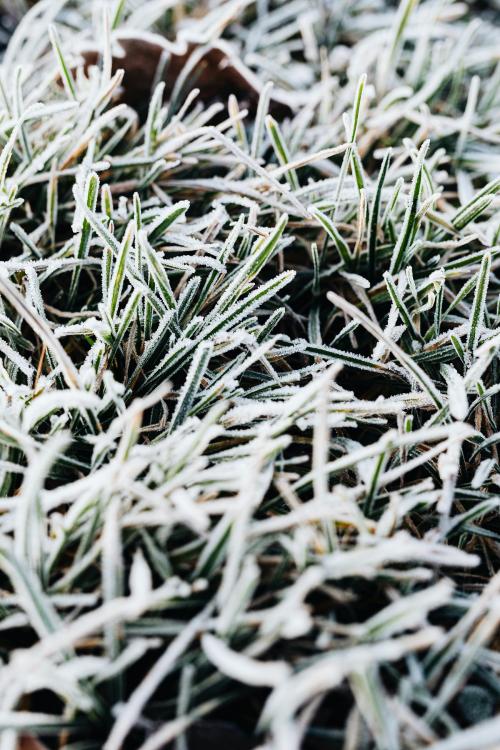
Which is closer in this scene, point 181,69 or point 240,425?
point 240,425

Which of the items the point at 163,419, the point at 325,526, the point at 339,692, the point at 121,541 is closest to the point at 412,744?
the point at 339,692

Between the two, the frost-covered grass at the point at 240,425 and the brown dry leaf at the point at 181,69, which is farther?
the brown dry leaf at the point at 181,69

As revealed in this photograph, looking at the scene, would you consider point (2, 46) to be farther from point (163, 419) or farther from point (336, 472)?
point (336, 472)

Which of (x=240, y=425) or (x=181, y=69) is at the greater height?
(x=181, y=69)

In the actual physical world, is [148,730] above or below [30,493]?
below

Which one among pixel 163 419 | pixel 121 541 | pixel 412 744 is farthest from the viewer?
pixel 163 419

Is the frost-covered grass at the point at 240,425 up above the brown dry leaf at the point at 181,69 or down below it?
below
